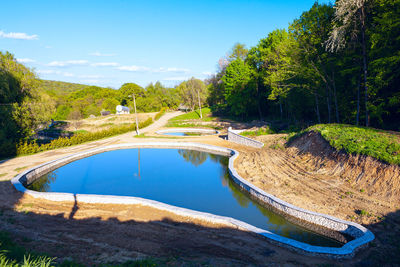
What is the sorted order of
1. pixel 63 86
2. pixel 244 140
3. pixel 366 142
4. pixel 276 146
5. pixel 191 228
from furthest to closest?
1. pixel 63 86
2. pixel 244 140
3. pixel 276 146
4. pixel 366 142
5. pixel 191 228

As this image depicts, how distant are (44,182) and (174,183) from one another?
10.0 meters

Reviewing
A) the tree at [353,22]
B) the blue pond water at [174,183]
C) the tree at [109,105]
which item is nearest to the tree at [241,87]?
the blue pond water at [174,183]

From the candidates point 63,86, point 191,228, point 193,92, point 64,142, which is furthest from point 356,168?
point 63,86

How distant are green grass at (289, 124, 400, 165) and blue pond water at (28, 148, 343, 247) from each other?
6.18 meters

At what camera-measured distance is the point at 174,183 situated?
14906mm

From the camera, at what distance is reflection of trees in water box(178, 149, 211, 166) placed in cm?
2061

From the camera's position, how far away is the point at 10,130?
23.5 metres

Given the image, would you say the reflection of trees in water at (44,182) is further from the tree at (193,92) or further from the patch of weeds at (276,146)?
the tree at (193,92)

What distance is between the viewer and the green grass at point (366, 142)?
1123 centimetres

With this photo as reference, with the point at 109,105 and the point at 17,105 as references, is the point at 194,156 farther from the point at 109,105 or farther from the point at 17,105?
the point at 109,105

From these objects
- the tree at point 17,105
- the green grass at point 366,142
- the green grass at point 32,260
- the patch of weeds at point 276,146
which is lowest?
the green grass at point 32,260

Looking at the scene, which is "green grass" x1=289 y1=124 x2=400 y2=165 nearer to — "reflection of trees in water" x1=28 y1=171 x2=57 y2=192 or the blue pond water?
the blue pond water

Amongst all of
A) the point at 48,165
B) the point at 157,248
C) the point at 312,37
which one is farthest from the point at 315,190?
the point at 48,165

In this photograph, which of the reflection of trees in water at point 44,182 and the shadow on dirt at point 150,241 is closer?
the shadow on dirt at point 150,241
